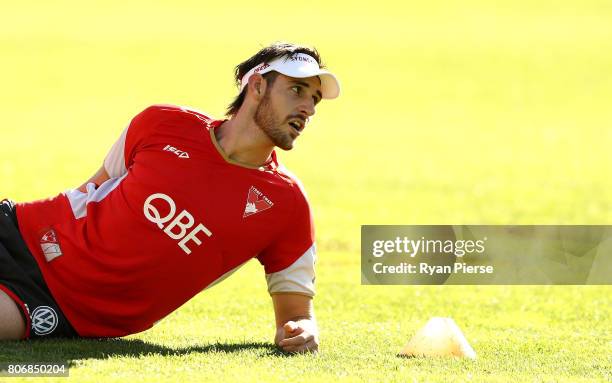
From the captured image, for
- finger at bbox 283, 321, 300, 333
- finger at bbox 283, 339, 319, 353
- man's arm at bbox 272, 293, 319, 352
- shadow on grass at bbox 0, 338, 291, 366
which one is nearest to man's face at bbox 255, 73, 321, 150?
man's arm at bbox 272, 293, 319, 352

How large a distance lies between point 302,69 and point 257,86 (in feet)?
1.06

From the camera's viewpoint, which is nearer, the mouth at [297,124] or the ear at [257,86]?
the mouth at [297,124]

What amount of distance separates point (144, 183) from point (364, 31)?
3777cm

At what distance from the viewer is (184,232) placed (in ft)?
21.9

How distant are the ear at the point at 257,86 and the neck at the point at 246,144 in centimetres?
14

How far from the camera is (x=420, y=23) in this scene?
149 ft

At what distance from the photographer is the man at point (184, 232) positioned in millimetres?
6684

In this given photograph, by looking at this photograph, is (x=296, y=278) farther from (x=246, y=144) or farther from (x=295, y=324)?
(x=246, y=144)

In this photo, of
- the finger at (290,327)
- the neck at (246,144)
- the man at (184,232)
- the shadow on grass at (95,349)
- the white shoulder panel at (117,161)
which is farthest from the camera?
the white shoulder panel at (117,161)

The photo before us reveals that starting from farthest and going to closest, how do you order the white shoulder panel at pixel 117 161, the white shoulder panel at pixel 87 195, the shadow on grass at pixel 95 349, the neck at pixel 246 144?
1. the white shoulder panel at pixel 117 161
2. the white shoulder panel at pixel 87 195
3. the neck at pixel 246 144
4. the shadow on grass at pixel 95 349

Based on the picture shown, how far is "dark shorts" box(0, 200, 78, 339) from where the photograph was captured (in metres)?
6.69

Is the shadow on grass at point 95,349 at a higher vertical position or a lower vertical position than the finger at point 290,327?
lower

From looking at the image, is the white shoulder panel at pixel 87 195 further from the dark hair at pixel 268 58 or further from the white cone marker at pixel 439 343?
the white cone marker at pixel 439 343

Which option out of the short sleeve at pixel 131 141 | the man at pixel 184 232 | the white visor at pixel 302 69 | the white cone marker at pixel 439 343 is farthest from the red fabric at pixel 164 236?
the white cone marker at pixel 439 343
